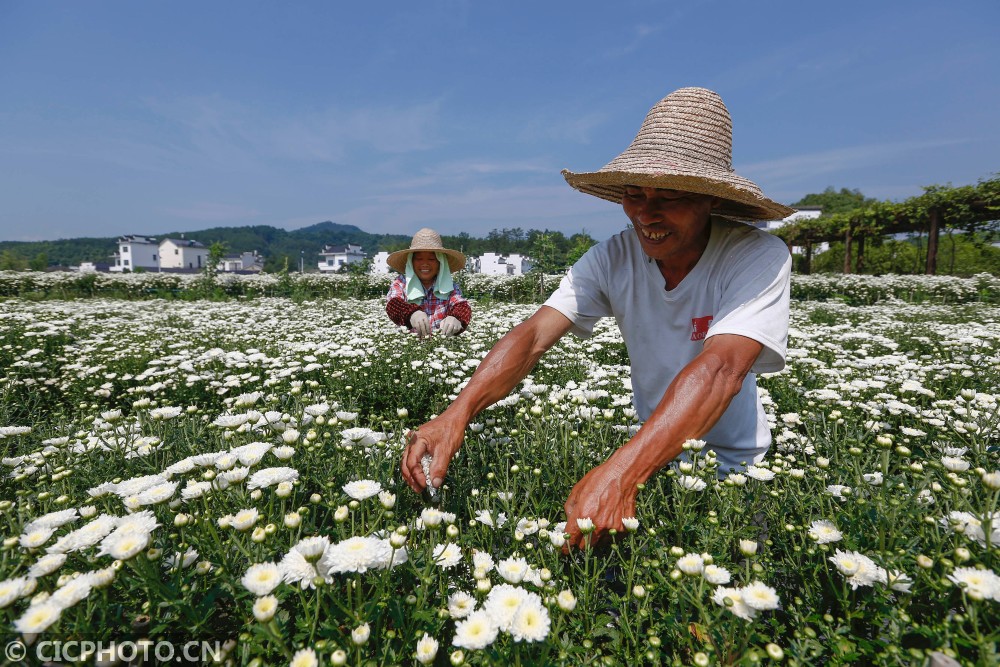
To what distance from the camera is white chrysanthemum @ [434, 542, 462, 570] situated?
1191mm

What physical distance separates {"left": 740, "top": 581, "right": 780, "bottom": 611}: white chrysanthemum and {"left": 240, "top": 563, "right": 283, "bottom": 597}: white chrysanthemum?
95 cm

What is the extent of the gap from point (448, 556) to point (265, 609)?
454mm

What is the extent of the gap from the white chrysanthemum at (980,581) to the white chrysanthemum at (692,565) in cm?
46

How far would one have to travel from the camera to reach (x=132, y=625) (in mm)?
1019

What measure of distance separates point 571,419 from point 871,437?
156 cm

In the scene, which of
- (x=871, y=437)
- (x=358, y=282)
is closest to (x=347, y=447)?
(x=871, y=437)

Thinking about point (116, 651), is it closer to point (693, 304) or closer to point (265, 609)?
point (265, 609)

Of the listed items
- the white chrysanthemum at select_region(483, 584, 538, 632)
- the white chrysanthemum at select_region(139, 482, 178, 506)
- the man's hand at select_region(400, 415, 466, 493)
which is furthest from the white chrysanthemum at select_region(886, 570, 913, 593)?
the white chrysanthemum at select_region(139, 482, 178, 506)

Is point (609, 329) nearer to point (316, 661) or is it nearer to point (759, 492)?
point (759, 492)

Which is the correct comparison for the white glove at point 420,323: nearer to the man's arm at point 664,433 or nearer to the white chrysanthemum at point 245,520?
the man's arm at point 664,433

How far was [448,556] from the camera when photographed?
1229 mm

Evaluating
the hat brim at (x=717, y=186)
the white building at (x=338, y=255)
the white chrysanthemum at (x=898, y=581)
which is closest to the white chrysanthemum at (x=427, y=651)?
the white chrysanthemum at (x=898, y=581)

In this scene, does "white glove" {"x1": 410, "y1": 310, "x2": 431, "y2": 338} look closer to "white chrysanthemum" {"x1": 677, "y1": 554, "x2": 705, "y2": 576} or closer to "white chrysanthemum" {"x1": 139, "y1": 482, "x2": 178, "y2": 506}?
"white chrysanthemum" {"x1": 139, "y1": 482, "x2": 178, "y2": 506}

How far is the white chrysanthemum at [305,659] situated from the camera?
896 mm
